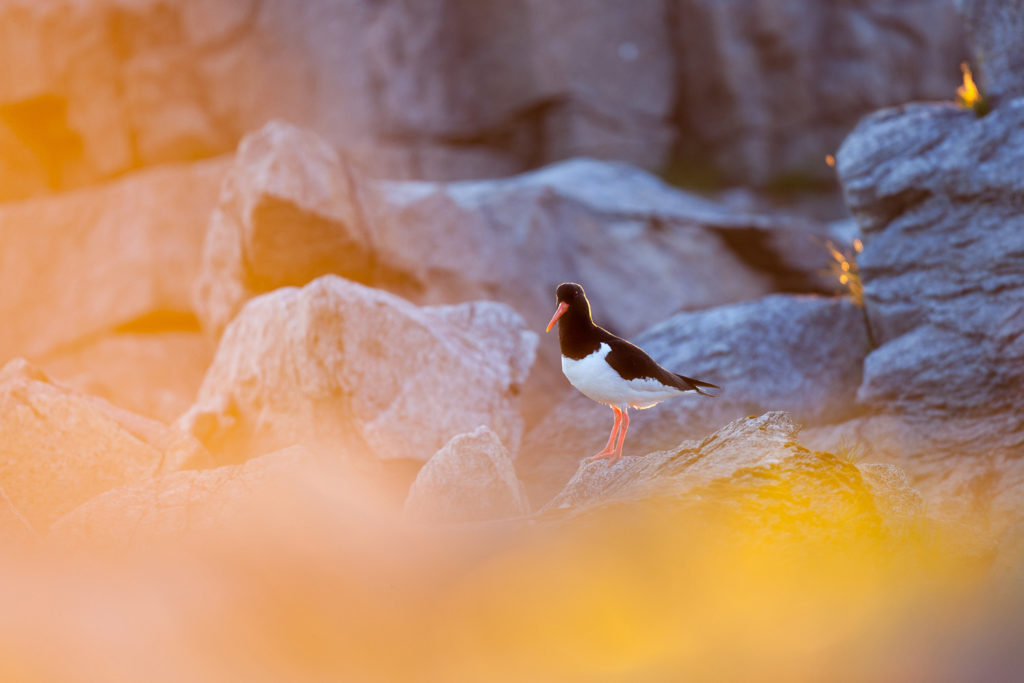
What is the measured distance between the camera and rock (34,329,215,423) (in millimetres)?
9672

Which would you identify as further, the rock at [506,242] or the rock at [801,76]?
the rock at [801,76]

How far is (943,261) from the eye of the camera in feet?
23.4

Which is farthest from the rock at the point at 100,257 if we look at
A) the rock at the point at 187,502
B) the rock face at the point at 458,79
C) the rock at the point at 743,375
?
the rock at the point at 187,502

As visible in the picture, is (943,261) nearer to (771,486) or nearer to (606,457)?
(606,457)

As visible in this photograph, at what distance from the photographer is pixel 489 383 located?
7.37m

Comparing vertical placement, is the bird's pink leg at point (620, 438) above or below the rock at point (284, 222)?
below

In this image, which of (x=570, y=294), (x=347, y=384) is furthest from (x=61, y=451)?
(x=570, y=294)

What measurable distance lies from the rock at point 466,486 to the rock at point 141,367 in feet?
15.7

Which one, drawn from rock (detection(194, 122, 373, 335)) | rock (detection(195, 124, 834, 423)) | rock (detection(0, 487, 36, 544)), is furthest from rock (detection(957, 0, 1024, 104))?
rock (detection(0, 487, 36, 544))

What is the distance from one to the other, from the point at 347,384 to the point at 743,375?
314 cm

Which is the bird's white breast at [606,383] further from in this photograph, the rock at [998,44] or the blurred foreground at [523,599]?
the rock at [998,44]

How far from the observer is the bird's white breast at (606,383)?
5.26 meters

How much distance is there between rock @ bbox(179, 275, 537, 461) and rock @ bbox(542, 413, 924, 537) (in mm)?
2258

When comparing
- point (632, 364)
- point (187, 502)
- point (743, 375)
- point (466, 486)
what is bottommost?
point (743, 375)
